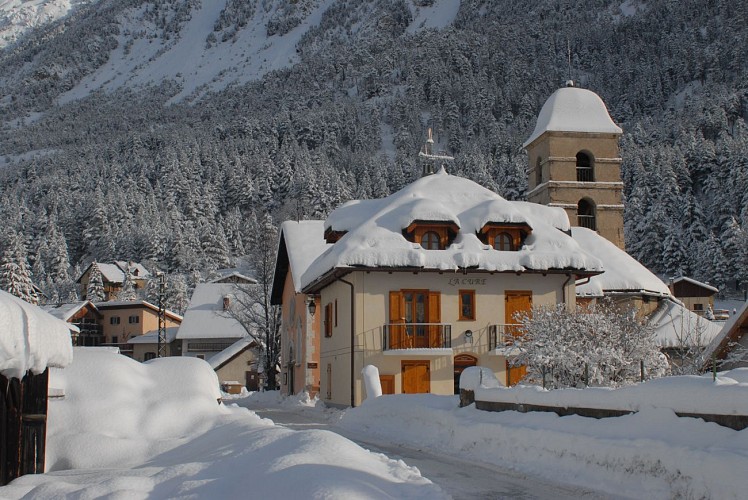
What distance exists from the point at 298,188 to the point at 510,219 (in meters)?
124

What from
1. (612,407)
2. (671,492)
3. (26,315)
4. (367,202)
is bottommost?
(671,492)

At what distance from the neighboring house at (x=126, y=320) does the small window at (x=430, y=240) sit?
6887 centimetres

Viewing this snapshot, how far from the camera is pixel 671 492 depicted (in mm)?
10500

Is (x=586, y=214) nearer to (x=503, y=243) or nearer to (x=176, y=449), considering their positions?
(x=503, y=243)

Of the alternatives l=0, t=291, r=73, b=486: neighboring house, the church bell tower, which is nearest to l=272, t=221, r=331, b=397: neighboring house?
the church bell tower

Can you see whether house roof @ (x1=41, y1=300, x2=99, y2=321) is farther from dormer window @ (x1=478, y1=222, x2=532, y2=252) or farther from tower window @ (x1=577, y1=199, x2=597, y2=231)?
dormer window @ (x1=478, y1=222, x2=532, y2=252)

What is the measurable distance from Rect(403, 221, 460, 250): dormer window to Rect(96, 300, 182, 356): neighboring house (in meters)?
68.9

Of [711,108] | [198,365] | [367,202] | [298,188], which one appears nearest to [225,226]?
[298,188]

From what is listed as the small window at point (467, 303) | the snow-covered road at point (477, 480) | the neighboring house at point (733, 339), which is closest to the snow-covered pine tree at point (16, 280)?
the small window at point (467, 303)

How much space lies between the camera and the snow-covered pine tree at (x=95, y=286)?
11700 cm

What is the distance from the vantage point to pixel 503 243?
30.9m

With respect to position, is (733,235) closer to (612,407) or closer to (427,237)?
(427,237)

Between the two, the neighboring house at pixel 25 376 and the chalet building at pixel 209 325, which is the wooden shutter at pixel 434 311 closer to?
the neighboring house at pixel 25 376

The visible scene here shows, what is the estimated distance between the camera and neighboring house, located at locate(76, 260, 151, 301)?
123812 millimetres
